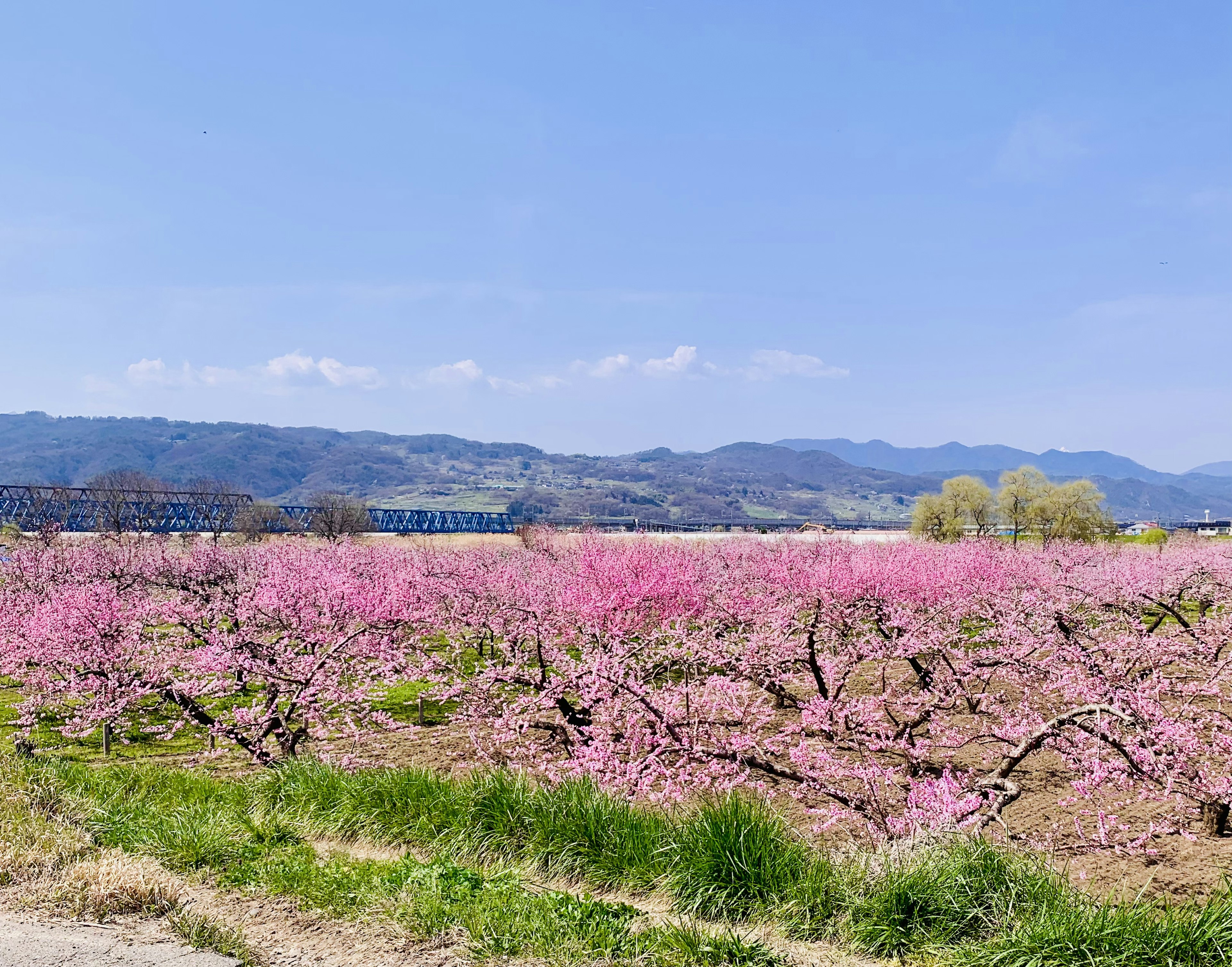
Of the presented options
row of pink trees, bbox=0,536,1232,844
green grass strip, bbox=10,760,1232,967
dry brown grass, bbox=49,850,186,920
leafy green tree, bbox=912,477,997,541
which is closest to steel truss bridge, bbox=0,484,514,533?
leafy green tree, bbox=912,477,997,541

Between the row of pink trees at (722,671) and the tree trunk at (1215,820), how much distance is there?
0.03 meters

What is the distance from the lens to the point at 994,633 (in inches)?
753

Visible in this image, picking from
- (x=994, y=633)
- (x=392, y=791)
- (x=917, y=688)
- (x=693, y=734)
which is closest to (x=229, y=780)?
(x=392, y=791)

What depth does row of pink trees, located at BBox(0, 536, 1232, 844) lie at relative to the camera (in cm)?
1156

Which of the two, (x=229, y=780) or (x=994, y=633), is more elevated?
(x=994, y=633)

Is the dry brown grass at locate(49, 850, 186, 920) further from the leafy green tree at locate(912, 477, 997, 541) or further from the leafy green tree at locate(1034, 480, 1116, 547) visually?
the leafy green tree at locate(912, 477, 997, 541)

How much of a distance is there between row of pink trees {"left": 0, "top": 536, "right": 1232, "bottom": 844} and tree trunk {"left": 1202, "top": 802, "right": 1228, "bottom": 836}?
0.09 feet

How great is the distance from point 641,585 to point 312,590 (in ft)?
28.2

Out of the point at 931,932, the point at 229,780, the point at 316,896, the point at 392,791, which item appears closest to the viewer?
the point at 931,932

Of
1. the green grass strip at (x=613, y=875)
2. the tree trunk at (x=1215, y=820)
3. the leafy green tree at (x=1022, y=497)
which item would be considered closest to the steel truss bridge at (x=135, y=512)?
the leafy green tree at (x=1022, y=497)

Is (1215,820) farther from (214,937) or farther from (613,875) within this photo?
(214,937)

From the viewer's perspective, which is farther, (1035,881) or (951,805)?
(951,805)

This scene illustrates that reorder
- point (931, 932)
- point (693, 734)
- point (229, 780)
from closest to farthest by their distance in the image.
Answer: point (931, 932)
point (693, 734)
point (229, 780)

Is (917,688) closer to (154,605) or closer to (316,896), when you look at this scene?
(316,896)
